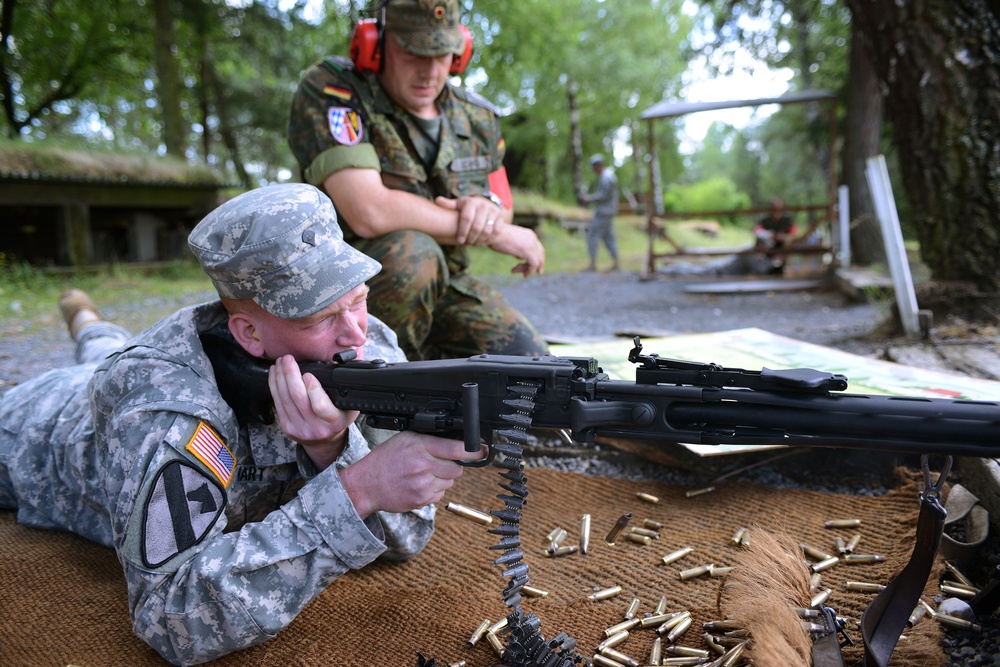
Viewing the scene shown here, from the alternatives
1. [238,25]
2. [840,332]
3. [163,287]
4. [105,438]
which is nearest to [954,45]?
[840,332]

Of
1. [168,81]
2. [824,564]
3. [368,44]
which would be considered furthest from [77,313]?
[168,81]

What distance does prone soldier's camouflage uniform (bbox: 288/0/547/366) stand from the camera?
138 inches

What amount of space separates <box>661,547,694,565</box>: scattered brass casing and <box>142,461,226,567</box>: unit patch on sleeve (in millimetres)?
1646

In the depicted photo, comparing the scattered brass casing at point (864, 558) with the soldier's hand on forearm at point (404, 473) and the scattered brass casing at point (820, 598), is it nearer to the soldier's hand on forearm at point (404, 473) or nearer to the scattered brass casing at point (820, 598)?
the scattered brass casing at point (820, 598)

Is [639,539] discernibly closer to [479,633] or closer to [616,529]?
[616,529]

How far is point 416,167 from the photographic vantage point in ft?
12.6

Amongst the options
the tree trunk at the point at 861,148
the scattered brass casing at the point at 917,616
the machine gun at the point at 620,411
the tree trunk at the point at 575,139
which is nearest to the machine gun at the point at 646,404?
the machine gun at the point at 620,411

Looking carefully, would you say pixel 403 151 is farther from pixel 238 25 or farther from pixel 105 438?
pixel 238 25

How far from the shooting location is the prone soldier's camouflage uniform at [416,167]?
3.50 metres

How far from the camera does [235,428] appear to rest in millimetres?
2229

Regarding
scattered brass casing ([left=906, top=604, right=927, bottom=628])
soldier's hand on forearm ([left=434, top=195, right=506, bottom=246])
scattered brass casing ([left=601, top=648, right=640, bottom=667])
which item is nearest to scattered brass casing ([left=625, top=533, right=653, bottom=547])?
scattered brass casing ([left=601, top=648, right=640, bottom=667])

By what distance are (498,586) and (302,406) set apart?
1.08 meters

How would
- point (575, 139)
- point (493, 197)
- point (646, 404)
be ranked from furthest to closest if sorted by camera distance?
point (575, 139) → point (493, 197) → point (646, 404)

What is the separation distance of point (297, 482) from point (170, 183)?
12754 millimetres
